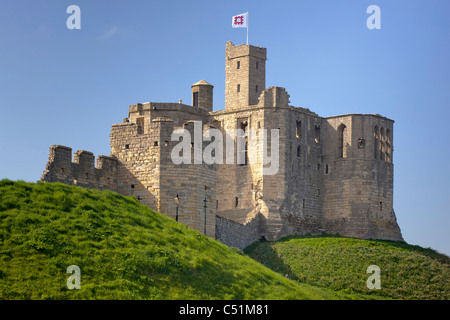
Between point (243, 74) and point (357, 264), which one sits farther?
point (243, 74)

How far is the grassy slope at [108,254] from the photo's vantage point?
126 feet

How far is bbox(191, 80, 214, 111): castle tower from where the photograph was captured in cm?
7331

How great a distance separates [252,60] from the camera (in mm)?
75500

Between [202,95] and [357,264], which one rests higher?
[202,95]

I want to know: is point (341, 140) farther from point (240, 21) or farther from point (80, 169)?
point (80, 169)

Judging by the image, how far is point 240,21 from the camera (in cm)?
7531

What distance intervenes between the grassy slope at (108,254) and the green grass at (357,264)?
12748mm

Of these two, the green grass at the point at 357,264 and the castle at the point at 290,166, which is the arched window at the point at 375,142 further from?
the green grass at the point at 357,264

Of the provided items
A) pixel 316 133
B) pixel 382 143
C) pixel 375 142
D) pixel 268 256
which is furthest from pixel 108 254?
pixel 382 143

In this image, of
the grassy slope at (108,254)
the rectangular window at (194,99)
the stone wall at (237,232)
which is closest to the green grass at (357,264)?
the stone wall at (237,232)

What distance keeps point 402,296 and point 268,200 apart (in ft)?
45.1

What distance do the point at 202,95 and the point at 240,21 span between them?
19.8 feet
